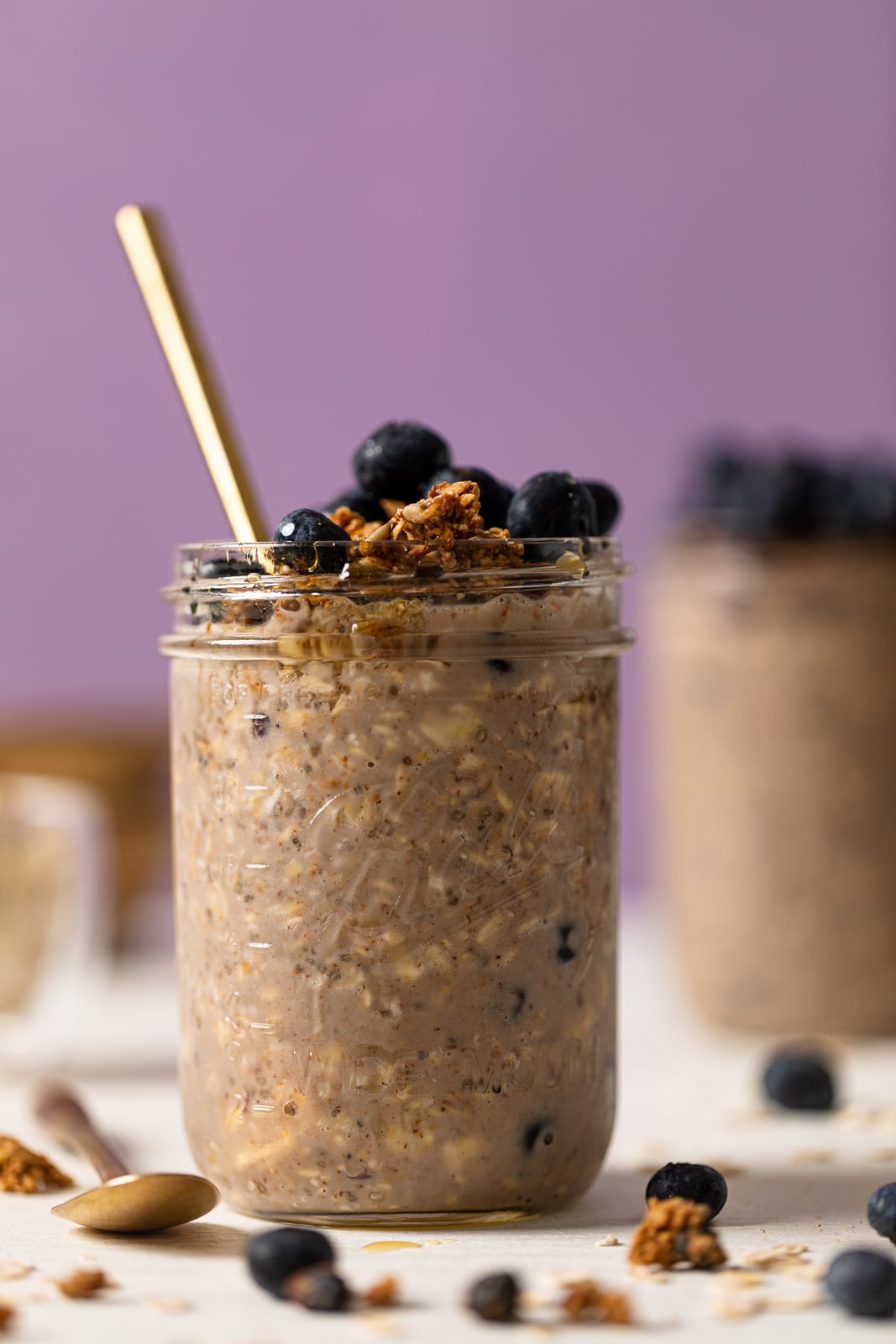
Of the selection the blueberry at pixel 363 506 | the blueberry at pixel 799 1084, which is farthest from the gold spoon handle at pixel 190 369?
the blueberry at pixel 799 1084

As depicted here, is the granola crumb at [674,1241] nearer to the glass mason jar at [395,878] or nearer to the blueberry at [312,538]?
the glass mason jar at [395,878]

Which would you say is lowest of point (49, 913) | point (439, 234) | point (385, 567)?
point (49, 913)

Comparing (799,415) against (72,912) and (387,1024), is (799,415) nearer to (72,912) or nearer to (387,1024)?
(72,912)

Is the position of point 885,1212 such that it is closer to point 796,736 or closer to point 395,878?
point 395,878

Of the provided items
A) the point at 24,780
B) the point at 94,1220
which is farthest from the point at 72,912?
the point at 94,1220

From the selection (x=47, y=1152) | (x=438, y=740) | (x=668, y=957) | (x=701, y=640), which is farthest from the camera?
(x=668, y=957)

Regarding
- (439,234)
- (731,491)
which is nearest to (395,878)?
(731,491)
